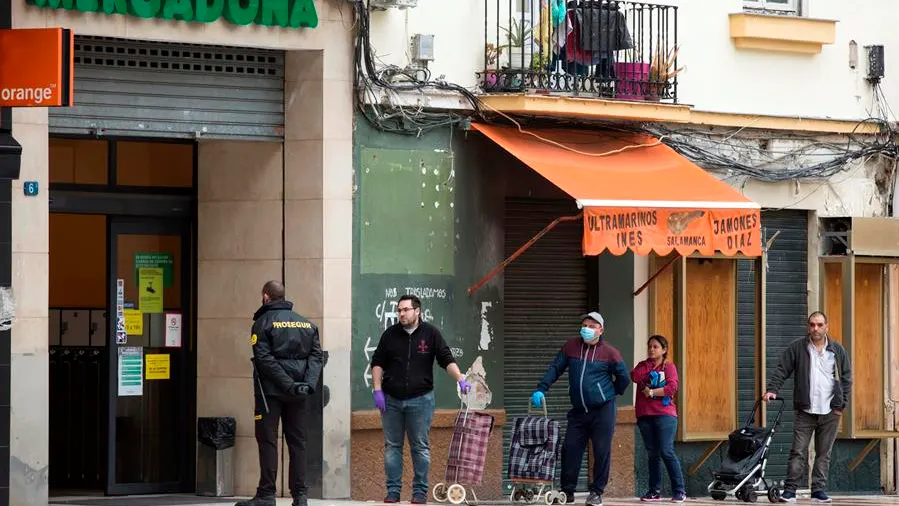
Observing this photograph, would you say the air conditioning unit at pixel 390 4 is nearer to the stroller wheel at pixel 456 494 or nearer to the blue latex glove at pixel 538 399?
the blue latex glove at pixel 538 399

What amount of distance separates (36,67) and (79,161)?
3003mm

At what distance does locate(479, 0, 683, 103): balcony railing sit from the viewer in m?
18.1

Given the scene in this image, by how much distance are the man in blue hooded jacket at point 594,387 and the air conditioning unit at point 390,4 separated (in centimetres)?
328

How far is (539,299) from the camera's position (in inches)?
755

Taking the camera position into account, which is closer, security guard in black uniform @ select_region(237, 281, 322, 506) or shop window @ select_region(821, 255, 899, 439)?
security guard in black uniform @ select_region(237, 281, 322, 506)

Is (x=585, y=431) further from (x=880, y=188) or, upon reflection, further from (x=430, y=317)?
(x=880, y=188)

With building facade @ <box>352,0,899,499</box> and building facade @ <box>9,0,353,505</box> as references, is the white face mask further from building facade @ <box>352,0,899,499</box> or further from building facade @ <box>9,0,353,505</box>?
building facade @ <box>9,0,353,505</box>

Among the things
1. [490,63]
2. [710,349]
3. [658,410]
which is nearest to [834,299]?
[710,349]

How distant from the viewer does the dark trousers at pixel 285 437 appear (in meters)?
15.4

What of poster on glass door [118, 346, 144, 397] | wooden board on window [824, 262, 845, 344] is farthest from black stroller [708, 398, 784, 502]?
poster on glass door [118, 346, 144, 397]

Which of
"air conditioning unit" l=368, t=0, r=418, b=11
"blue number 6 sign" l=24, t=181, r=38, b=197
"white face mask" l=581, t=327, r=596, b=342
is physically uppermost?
"air conditioning unit" l=368, t=0, r=418, b=11

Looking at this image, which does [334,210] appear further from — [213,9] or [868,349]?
[868,349]

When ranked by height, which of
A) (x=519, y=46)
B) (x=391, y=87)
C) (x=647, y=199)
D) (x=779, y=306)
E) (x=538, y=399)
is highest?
(x=519, y=46)

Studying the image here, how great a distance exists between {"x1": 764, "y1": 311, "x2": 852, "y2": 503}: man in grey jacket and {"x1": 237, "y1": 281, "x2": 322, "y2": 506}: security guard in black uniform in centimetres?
537
